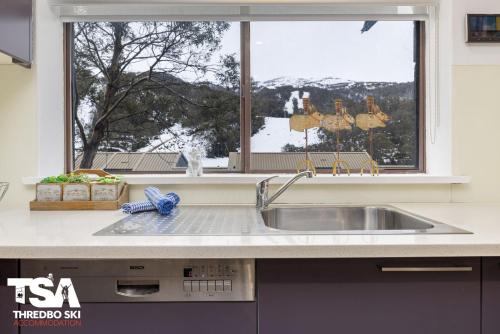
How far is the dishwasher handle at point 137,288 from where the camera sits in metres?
1.06

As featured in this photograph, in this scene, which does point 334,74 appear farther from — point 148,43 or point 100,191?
point 100,191

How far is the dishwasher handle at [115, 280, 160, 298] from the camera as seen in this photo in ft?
3.46

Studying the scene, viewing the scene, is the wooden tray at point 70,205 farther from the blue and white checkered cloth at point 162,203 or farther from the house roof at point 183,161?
the house roof at point 183,161

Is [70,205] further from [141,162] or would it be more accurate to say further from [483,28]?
[483,28]

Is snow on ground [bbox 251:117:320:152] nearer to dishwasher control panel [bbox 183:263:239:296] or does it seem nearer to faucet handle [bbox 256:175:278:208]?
faucet handle [bbox 256:175:278:208]

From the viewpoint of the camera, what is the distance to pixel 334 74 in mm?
2033

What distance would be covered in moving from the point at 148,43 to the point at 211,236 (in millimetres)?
1322

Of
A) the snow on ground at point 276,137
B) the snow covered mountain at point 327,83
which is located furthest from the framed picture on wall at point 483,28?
the snow on ground at point 276,137

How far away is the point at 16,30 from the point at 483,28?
2046mm

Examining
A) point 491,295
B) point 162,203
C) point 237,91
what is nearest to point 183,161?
point 237,91

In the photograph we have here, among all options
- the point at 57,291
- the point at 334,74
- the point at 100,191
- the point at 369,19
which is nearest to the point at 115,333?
the point at 57,291

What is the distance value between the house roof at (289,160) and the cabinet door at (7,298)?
114cm

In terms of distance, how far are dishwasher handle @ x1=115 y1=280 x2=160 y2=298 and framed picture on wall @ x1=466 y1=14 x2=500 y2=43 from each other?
1741 millimetres

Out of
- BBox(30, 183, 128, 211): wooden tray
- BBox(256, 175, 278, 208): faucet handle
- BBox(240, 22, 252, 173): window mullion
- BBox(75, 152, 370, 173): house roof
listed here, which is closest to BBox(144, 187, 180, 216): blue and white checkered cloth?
BBox(30, 183, 128, 211): wooden tray
